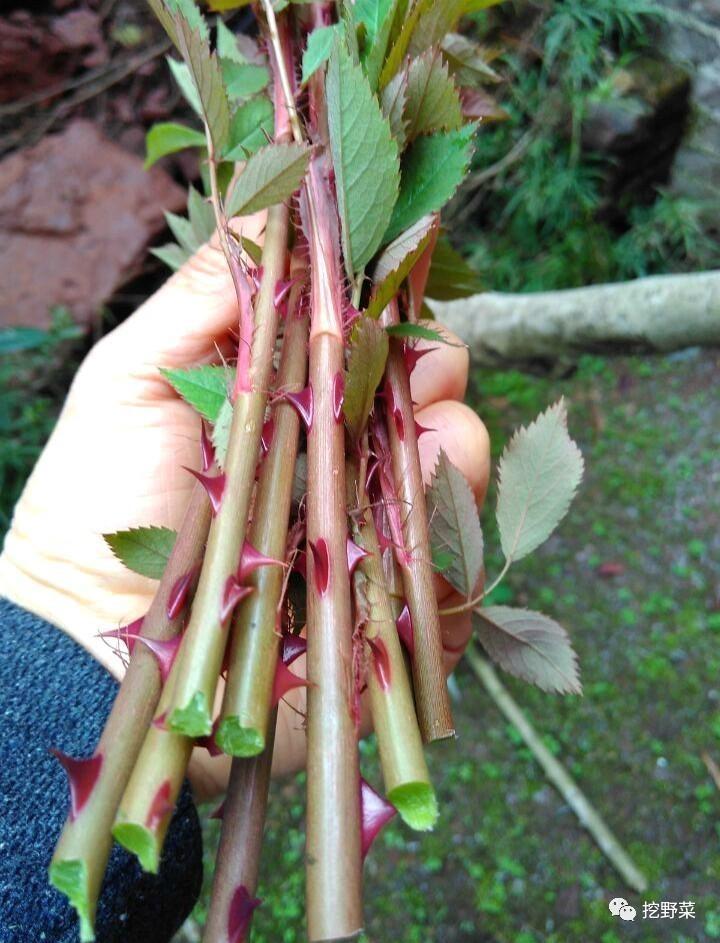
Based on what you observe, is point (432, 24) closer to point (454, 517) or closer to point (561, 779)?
point (454, 517)

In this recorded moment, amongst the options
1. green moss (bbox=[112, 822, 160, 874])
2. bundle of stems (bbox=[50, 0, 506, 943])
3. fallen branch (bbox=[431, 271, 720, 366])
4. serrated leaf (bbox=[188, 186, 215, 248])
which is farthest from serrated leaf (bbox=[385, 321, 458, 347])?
fallen branch (bbox=[431, 271, 720, 366])

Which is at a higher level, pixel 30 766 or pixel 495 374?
pixel 30 766

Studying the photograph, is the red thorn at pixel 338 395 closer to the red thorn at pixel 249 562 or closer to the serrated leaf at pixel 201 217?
the red thorn at pixel 249 562

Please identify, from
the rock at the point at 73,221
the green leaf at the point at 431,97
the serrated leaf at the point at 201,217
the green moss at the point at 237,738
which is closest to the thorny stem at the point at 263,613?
the green moss at the point at 237,738

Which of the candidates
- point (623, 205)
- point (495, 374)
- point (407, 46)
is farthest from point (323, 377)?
point (623, 205)

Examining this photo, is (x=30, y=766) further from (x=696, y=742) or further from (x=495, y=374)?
(x=495, y=374)

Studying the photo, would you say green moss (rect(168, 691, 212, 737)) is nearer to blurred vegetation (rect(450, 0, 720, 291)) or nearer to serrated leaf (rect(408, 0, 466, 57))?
serrated leaf (rect(408, 0, 466, 57))

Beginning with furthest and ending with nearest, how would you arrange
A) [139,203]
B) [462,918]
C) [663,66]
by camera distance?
[663,66] → [139,203] → [462,918]
